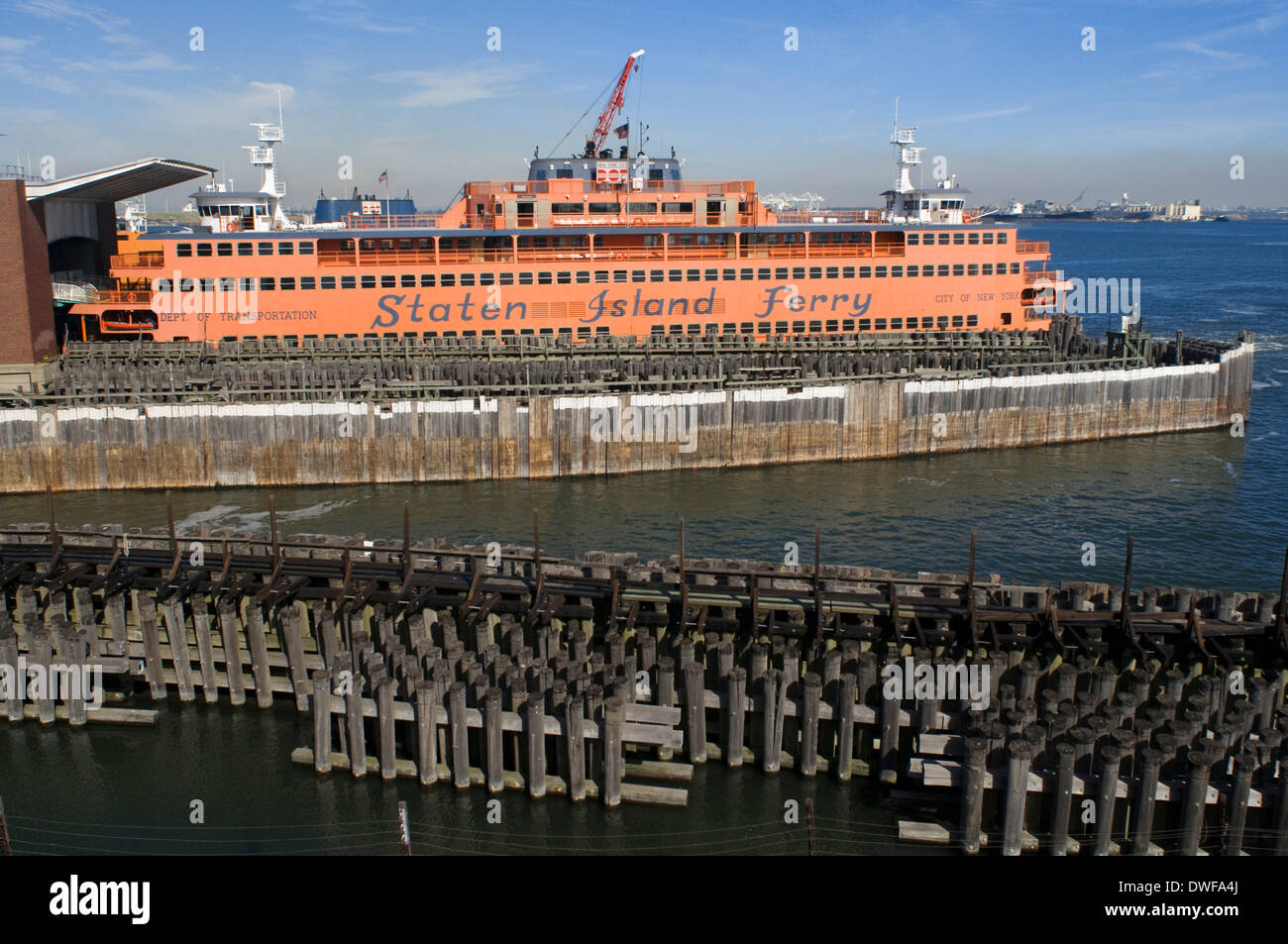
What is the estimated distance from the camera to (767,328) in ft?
146

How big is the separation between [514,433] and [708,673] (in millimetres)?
18161

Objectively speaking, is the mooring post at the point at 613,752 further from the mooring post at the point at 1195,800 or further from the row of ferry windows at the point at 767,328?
the row of ferry windows at the point at 767,328

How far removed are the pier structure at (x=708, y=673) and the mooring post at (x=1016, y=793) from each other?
30 mm

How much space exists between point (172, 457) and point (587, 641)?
2092 centimetres

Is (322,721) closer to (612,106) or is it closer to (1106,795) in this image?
(1106,795)

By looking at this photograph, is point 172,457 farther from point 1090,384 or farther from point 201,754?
point 1090,384

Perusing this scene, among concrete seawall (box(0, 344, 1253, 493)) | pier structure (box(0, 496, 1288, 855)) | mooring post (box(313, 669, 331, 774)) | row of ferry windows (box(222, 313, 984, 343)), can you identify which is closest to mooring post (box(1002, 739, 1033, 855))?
pier structure (box(0, 496, 1288, 855))

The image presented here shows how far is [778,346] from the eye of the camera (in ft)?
140

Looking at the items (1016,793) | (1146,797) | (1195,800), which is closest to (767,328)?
(1016,793)

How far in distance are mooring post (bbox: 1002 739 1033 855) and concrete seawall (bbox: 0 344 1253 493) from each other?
21.9 meters

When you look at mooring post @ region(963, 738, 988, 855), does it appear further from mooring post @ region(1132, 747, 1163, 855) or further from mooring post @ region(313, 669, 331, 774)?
mooring post @ region(313, 669, 331, 774)

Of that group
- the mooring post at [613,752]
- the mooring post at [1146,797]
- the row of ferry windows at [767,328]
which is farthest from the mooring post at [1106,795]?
the row of ferry windows at [767,328]

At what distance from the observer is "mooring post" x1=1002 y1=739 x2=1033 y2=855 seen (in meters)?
12.7
